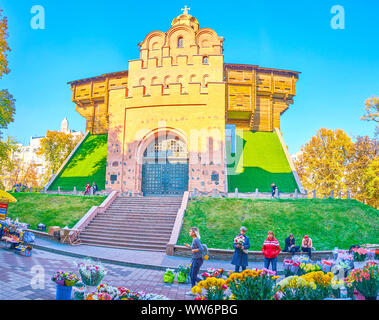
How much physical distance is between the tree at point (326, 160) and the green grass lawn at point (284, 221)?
47.0 feet

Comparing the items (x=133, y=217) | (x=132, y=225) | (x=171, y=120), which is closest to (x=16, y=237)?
(x=132, y=225)

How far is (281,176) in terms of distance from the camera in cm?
2598

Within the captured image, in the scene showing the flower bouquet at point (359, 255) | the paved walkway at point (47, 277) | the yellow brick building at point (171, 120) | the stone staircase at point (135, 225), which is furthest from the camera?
the yellow brick building at point (171, 120)

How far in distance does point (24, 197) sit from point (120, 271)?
16.3 metres

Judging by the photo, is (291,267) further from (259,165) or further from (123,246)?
(259,165)

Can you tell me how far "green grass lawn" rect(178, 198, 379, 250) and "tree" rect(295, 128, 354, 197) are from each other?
14.3 metres

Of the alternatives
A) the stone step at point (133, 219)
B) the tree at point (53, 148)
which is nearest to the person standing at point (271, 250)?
the stone step at point (133, 219)

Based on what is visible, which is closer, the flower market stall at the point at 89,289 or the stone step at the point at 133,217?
the flower market stall at the point at 89,289

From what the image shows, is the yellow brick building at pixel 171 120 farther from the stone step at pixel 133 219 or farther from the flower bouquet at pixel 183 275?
the flower bouquet at pixel 183 275

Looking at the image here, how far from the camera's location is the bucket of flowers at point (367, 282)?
5682mm

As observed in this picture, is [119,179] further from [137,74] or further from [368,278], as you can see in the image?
[368,278]

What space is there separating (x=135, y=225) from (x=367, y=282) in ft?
39.5

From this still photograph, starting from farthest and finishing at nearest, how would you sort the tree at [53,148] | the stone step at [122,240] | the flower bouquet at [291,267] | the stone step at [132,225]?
the tree at [53,148] < the stone step at [132,225] < the stone step at [122,240] < the flower bouquet at [291,267]

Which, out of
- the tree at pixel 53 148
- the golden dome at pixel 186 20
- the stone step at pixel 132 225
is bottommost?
the stone step at pixel 132 225
